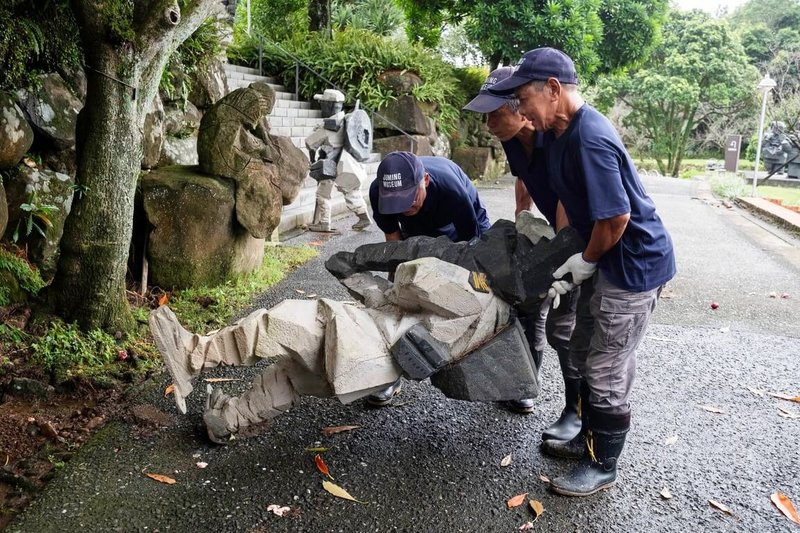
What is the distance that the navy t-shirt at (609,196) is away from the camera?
2.60m

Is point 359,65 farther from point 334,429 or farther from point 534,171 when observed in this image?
point 334,429

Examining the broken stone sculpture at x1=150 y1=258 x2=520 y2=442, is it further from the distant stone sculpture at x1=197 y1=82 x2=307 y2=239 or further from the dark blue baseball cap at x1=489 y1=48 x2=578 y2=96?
the distant stone sculpture at x1=197 y1=82 x2=307 y2=239

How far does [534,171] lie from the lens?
10.6 feet

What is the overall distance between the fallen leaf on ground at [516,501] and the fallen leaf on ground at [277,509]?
3.09 ft

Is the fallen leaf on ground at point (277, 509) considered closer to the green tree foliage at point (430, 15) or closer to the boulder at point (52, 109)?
the boulder at point (52, 109)

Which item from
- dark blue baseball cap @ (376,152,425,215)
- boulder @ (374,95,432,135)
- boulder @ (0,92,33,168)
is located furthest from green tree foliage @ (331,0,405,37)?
dark blue baseball cap @ (376,152,425,215)

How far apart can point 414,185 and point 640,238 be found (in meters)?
1.16

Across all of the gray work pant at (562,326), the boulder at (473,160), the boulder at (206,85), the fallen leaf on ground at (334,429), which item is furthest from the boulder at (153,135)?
the boulder at (473,160)

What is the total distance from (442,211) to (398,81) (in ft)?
34.5

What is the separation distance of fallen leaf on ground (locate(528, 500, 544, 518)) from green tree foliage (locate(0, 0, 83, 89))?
437cm

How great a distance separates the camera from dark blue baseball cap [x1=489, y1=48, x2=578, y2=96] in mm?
2748

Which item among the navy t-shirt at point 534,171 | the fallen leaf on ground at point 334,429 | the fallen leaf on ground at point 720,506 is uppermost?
the navy t-shirt at point 534,171

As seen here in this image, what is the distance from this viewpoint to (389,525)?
2.71 m

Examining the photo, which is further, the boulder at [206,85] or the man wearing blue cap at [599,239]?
the boulder at [206,85]
